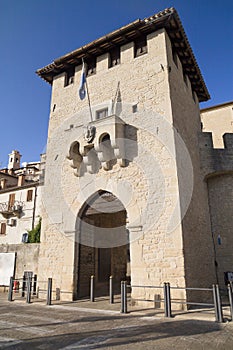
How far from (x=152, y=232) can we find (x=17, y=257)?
6.98 meters

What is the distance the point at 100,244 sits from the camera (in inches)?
425

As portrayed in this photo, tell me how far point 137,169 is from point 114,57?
5.46 metres

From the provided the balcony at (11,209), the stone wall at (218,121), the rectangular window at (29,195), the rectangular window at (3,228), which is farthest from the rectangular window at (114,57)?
the rectangular window at (3,228)

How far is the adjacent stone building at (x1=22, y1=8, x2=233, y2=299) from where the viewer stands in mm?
7352

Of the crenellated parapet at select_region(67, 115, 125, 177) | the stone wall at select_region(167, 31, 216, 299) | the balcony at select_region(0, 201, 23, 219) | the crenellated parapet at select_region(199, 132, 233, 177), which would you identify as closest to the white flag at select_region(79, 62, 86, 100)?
the crenellated parapet at select_region(67, 115, 125, 177)

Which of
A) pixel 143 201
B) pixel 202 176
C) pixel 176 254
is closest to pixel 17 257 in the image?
pixel 143 201

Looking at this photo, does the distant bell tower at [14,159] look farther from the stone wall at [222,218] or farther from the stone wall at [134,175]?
the stone wall at [222,218]

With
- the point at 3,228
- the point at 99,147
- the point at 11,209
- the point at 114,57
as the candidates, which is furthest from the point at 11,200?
the point at 114,57

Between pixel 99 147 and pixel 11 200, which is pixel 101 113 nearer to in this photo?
pixel 99 147

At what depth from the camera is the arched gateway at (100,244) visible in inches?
345

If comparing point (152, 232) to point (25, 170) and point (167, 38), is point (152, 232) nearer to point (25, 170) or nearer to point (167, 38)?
point (167, 38)

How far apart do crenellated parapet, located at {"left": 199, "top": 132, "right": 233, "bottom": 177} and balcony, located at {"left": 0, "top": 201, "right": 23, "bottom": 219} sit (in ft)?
51.7

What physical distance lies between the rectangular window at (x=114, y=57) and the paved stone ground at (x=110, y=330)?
9.20 metres

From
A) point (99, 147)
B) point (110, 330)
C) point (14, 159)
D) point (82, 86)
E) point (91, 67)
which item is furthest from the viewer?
point (14, 159)
